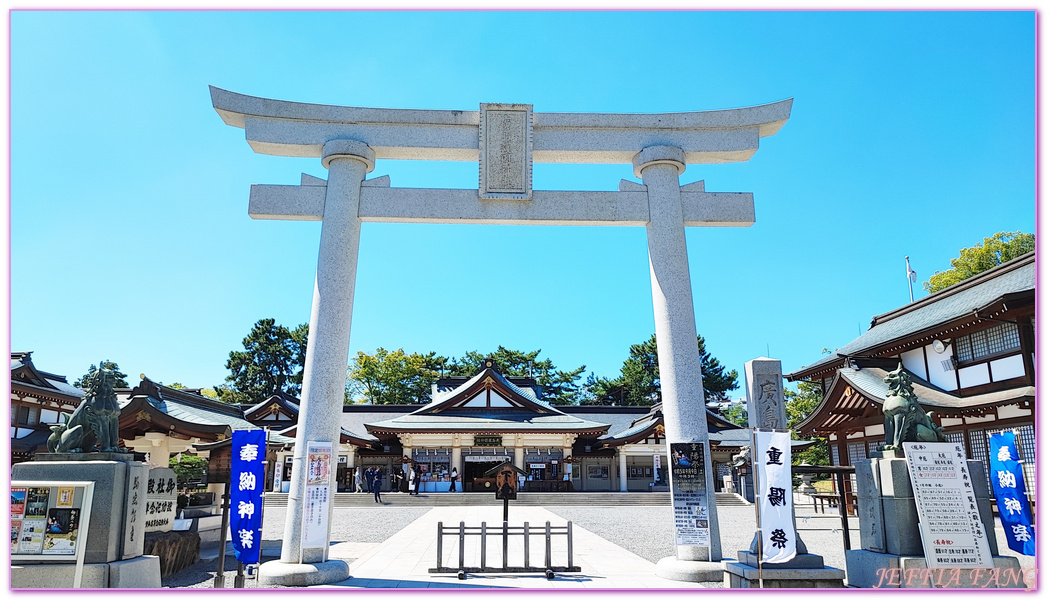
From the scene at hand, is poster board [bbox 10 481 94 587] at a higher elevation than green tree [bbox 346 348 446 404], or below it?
below

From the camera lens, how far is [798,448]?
2805 cm

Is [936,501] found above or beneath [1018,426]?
beneath

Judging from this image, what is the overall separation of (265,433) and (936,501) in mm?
7327

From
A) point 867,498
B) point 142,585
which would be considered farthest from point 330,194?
point 867,498

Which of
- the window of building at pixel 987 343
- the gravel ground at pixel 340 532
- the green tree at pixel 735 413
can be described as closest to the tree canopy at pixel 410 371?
the green tree at pixel 735 413

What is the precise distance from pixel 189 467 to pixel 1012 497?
28.7m

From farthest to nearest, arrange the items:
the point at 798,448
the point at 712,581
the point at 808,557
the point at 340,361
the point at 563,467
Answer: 1. the point at 563,467
2. the point at 798,448
3. the point at 340,361
4. the point at 712,581
5. the point at 808,557

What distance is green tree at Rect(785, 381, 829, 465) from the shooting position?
32.6m

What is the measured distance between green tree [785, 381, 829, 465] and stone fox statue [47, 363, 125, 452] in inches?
1108

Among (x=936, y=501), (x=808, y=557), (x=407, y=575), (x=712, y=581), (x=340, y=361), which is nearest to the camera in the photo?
(x=936, y=501)

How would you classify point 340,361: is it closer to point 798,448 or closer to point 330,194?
point 330,194

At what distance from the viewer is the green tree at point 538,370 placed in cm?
5238

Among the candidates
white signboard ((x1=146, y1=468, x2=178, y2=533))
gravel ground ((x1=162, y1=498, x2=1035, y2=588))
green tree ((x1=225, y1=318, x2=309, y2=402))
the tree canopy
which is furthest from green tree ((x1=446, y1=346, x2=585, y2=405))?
white signboard ((x1=146, y1=468, x2=178, y2=533))

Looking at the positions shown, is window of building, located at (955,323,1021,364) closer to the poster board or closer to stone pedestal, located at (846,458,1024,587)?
stone pedestal, located at (846,458,1024,587)
